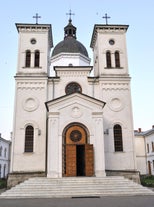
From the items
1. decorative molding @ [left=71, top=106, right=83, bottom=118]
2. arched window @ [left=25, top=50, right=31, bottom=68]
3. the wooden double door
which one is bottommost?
the wooden double door

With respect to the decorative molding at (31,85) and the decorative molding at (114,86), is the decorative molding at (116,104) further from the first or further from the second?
the decorative molding at (31,85)

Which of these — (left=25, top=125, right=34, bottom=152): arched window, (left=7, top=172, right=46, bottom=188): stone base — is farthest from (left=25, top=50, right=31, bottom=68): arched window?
(left=7, top=172, right=46, bottom=188): stone base

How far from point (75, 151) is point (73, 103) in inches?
152

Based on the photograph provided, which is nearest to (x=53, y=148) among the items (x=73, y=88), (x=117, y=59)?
(x=73, y=88)

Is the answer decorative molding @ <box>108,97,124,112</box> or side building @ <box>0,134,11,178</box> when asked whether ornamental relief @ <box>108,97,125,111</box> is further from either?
side building @ <box>0,134,11,178</box>

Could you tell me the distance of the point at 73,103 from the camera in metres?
20.3

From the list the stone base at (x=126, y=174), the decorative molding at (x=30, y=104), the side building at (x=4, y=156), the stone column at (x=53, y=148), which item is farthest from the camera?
the side building at (x=4, y=156)

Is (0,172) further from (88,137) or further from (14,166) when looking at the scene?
(88,137)

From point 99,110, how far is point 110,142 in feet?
12.7

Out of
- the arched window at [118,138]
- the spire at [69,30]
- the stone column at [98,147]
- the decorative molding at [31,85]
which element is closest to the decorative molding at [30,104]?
the decorative molding at [31,85]

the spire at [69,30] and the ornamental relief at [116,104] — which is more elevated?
the spire at [69,30]

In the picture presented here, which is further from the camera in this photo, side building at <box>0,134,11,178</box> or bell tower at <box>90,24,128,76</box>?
side building at <box>0,134,11,178</box>

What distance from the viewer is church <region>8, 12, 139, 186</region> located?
1933 cm

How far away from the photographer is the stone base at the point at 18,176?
20.8m
